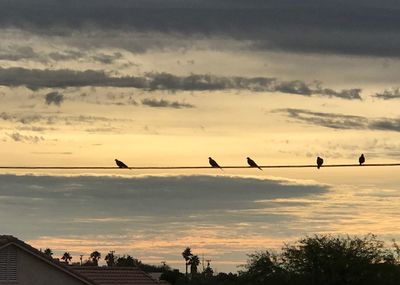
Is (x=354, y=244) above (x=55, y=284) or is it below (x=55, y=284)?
above

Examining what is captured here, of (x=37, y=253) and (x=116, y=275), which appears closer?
(x=37, y=253)

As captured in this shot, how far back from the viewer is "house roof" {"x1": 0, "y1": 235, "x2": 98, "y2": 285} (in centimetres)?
5134

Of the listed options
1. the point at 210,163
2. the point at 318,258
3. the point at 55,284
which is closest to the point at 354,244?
the point at 318,258

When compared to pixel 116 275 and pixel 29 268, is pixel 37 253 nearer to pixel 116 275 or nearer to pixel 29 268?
pixel 29 268

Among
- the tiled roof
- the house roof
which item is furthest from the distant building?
the tiled roof

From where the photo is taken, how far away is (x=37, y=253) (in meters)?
51.9

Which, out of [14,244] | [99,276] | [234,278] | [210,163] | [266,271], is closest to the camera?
[210,163]

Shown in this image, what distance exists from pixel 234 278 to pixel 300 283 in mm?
19003

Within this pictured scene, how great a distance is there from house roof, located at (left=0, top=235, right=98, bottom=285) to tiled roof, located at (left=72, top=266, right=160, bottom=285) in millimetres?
6676

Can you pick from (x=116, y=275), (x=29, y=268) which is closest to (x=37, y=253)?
(x=29, y=268)

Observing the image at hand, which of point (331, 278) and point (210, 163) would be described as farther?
point (331, 278)

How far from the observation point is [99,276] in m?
60.2

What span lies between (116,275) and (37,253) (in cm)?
996

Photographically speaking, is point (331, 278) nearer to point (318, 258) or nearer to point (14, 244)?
point (318, 258)
